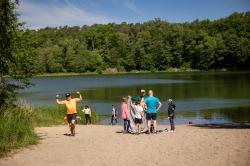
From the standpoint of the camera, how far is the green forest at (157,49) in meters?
141

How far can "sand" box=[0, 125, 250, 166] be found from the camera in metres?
12.9

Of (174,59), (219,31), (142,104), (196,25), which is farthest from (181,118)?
(196,25)

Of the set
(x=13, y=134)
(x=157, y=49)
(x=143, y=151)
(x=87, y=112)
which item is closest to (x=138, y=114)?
(x=143, y=151)

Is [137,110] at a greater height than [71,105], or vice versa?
[71,105]

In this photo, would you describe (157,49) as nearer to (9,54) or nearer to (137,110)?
(9,54)

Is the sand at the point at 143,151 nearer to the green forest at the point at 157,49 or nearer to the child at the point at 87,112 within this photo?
the child at the point at 87,112

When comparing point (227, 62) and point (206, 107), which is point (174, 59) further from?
point (206, 107)

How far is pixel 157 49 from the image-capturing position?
15738 centimetres

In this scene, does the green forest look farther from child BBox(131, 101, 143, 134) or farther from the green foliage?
the green foliage

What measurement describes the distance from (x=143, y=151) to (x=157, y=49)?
14408 cm

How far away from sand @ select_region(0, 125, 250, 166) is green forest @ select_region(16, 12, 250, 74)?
4801 inches

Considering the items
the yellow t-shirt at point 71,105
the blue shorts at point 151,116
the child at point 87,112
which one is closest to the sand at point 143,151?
the blue shorts at point 151,116

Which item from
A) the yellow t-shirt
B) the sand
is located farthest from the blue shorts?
the yellow t-shirt

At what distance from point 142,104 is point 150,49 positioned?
14158 cm
